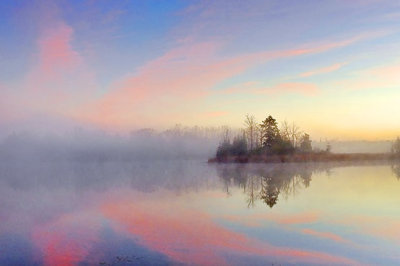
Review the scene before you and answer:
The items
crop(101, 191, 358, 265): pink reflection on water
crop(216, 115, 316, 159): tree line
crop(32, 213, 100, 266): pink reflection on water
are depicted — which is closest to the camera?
crop(101, 191, 358, 265): pink reflection on water

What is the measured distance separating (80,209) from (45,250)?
14.7 meters

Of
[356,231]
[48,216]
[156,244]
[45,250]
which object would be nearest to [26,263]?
[45,250]

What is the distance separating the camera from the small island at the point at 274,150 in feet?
390

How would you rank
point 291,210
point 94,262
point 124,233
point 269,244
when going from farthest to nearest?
point 291,210, point 124,233, point 269,244, point 94,262

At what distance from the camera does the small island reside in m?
119

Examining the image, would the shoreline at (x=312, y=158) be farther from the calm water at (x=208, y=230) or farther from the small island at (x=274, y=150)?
the calm water at (x=208, y=230)

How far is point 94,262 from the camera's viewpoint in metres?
17.6

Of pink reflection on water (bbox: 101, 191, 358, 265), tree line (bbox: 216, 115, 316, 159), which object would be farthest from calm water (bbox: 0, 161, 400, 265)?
tree line (bbox: 216, 115, 316, 159)

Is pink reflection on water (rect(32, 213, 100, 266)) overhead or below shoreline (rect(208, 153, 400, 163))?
below

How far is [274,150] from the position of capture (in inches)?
4673

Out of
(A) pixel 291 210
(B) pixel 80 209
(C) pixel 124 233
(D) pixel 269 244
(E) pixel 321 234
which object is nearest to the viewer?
(D) pixel 269 244

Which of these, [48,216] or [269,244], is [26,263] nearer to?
[269,244]

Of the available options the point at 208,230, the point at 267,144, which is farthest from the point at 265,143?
the point at 208,230

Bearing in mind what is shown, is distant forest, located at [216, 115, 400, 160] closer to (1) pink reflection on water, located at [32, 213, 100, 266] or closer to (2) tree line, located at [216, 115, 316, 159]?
(2) tree line, located at [216, 115, 316, 159]
